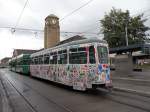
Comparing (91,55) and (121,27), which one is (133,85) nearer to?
(91,55)

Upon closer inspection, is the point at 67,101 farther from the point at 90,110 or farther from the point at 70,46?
the point at 70,46

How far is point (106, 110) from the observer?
928 cm

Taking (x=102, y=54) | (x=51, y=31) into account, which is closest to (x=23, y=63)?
(x=102, y=54)

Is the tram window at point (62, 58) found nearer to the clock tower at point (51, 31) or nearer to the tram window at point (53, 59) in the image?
the tram window at point (53, 59)

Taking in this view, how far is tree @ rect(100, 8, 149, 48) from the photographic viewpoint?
59216mm

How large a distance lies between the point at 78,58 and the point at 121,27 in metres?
46.5

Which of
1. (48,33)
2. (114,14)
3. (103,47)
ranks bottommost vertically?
(103,47)

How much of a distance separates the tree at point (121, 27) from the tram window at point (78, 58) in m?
44.5

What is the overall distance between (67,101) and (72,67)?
12.1 feet

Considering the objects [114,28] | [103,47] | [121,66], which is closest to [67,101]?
[103,47]

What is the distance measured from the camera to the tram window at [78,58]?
558 inches

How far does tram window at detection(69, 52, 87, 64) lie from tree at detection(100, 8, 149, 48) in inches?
1750

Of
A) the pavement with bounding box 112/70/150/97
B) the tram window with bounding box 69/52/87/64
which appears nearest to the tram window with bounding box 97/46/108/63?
the tram window with bounding box 69/52/87/64

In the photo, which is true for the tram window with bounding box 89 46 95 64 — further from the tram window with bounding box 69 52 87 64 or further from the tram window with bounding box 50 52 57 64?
the tram window with bounding box 50 52 57 64
